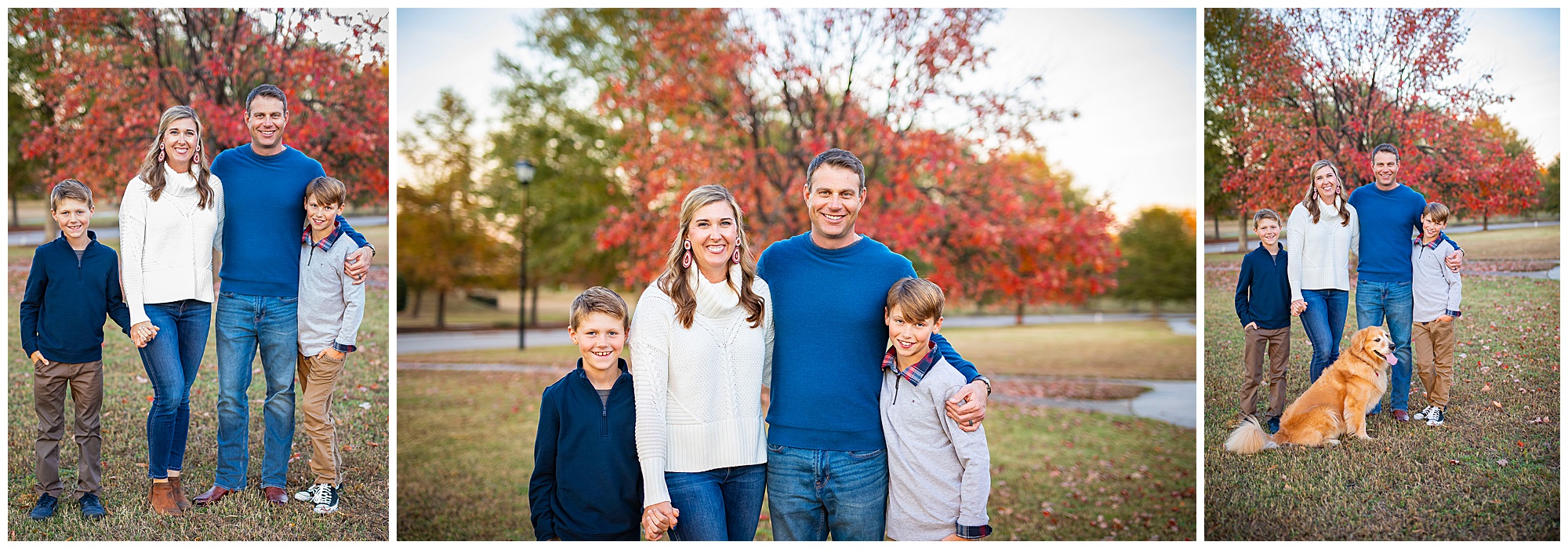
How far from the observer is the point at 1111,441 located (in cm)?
676

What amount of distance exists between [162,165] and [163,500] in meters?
1.33

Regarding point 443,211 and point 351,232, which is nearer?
point 351,232

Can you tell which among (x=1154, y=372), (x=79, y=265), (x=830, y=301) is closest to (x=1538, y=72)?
(x=830, y=301)

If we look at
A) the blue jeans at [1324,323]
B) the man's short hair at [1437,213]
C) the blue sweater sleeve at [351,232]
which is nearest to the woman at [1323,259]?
the blue jeans at [1324,323]

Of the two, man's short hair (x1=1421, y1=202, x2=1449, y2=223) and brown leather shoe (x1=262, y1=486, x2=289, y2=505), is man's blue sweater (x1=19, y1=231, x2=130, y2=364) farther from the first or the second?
man's short hair (x1=1421, y1=202, x2=1449, y2=223)

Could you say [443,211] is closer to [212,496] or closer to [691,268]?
[212,496]

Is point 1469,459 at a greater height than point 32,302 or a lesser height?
lesser

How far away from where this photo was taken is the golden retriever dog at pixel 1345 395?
3.48 metres

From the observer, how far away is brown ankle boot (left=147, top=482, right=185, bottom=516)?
3.23 metres

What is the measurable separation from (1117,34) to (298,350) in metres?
8.37

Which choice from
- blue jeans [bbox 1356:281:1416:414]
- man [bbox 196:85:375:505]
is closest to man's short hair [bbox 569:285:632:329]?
man [bbox 196:85:375:505]

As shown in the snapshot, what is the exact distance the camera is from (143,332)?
3.04 m

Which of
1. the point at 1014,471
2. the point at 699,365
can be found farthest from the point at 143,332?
the point at 1014,471

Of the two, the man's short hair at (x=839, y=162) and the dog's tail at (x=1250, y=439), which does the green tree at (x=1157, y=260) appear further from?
the man's short hair at (x=839, y=162)
